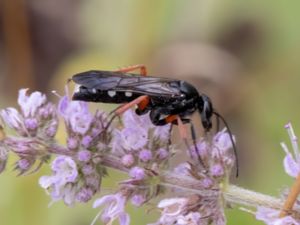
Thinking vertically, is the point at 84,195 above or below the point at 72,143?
below

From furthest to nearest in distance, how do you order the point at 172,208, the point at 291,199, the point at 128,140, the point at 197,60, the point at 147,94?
the point at 197,60 → the point at 147,94 → the point at 128,140 → the point at 172,208 → the point at 291,199

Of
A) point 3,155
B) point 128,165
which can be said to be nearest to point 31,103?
point 3,155

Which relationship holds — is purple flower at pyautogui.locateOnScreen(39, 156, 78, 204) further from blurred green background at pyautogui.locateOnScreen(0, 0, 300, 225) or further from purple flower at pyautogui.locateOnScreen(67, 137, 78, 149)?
blurred green background at pyautogui.locateOnScreen(0, 0, 300, 225)

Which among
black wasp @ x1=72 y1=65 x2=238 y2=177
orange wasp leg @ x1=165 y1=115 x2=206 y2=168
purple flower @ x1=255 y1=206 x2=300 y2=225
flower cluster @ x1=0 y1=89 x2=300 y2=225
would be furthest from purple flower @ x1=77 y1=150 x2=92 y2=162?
purple flower @ x1=255 y1=206 x2=300 y2=225

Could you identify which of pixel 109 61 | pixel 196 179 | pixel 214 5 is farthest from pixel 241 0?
pixel 196 179

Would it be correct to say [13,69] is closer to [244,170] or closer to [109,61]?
[109,61]

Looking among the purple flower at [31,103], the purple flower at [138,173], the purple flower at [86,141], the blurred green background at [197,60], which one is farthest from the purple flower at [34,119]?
the blurred green background at [197,60]

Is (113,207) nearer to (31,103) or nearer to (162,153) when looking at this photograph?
(162,153)

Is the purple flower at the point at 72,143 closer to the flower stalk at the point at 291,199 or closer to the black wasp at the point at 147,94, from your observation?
the black wasp at the point at 147,94
